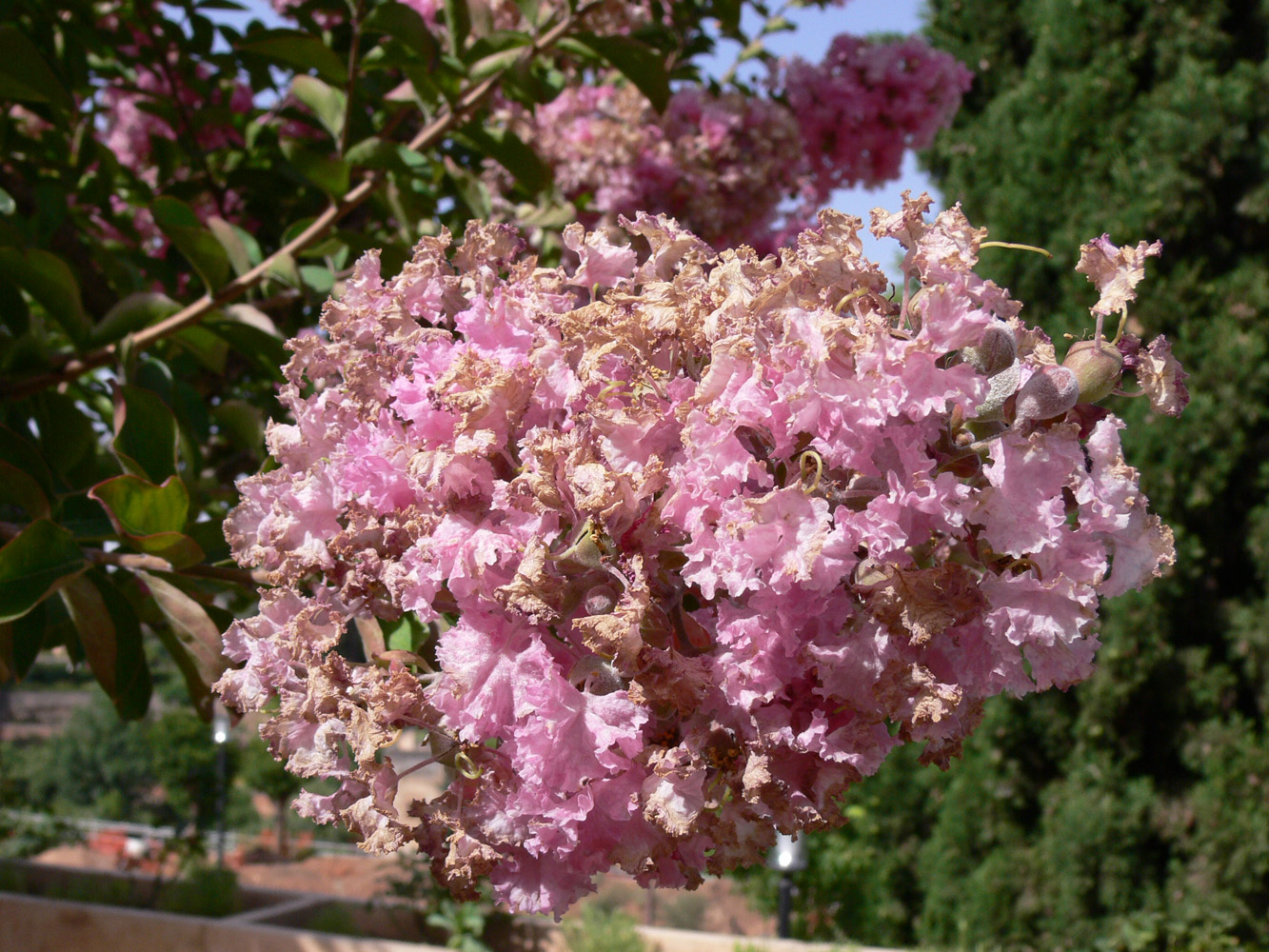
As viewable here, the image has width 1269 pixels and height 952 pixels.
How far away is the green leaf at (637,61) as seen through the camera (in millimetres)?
1594

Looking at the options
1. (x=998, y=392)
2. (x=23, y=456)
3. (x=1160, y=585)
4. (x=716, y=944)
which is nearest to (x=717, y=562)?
(x=998, y=392)

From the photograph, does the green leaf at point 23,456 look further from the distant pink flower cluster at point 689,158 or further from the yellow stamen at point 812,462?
the distant pink flower cluster at point 689,158

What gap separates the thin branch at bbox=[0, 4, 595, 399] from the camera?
1410 mm

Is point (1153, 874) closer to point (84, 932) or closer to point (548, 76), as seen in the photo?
point (548, 76)

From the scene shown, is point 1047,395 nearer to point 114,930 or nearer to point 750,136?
point 750,136

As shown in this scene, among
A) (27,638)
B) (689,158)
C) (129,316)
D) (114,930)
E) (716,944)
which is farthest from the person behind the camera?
(114,930)

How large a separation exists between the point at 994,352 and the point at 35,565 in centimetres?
87

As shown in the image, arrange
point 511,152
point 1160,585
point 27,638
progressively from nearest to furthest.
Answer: point 27,638 < point 511,152 < point 1160,585

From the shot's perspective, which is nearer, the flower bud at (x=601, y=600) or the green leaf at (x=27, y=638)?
the flower bud at (x=601, y=600)

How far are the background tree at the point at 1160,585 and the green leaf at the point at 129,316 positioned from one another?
383cm

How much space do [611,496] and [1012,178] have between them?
479 centimetres

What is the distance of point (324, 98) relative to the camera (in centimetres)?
162

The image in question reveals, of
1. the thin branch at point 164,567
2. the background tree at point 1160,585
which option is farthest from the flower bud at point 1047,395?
the background tree at point 1160,585

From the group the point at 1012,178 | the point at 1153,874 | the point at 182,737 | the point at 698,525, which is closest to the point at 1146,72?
the point at 1012,178
